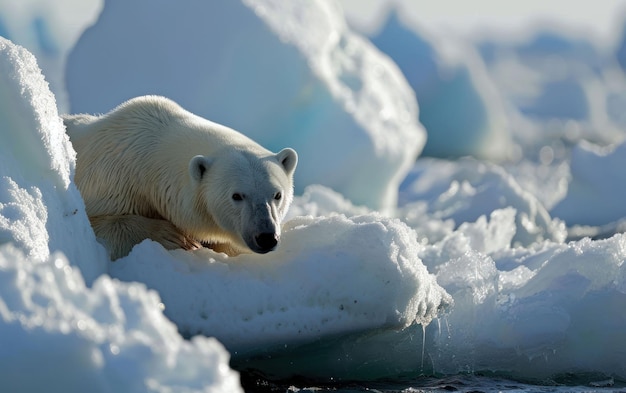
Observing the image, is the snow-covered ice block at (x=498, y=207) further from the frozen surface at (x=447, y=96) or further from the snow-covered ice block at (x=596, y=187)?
Answer: the frozen surface at (x=447, y=96)

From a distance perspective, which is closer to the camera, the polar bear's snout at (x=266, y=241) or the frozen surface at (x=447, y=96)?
the polar bear's snout at (x=266, y=241)

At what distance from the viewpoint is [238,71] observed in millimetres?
8836

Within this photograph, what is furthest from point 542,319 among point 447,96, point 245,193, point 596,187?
point 447,96

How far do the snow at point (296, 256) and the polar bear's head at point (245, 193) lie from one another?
0.36 feet

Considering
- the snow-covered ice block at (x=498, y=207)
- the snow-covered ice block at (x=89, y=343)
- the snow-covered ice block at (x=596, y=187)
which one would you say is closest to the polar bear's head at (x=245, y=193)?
the snow-covered ice block at (x=89, y=343)

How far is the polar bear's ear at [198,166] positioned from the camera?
4312 millimetres

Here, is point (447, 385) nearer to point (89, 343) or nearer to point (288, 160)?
point (288, 160)

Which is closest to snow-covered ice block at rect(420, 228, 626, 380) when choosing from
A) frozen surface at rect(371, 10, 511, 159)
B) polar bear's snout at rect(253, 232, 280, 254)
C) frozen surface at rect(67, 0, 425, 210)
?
polar bear's snout at rect(253, 232, 280, 254)

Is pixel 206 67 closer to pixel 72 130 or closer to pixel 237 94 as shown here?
pixel 237 94

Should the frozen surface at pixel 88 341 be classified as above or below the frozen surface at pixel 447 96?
below

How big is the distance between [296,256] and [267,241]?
0.43ft

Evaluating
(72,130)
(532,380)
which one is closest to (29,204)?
(72,130)

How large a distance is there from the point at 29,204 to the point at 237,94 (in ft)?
18.6

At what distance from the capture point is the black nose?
4000mm
